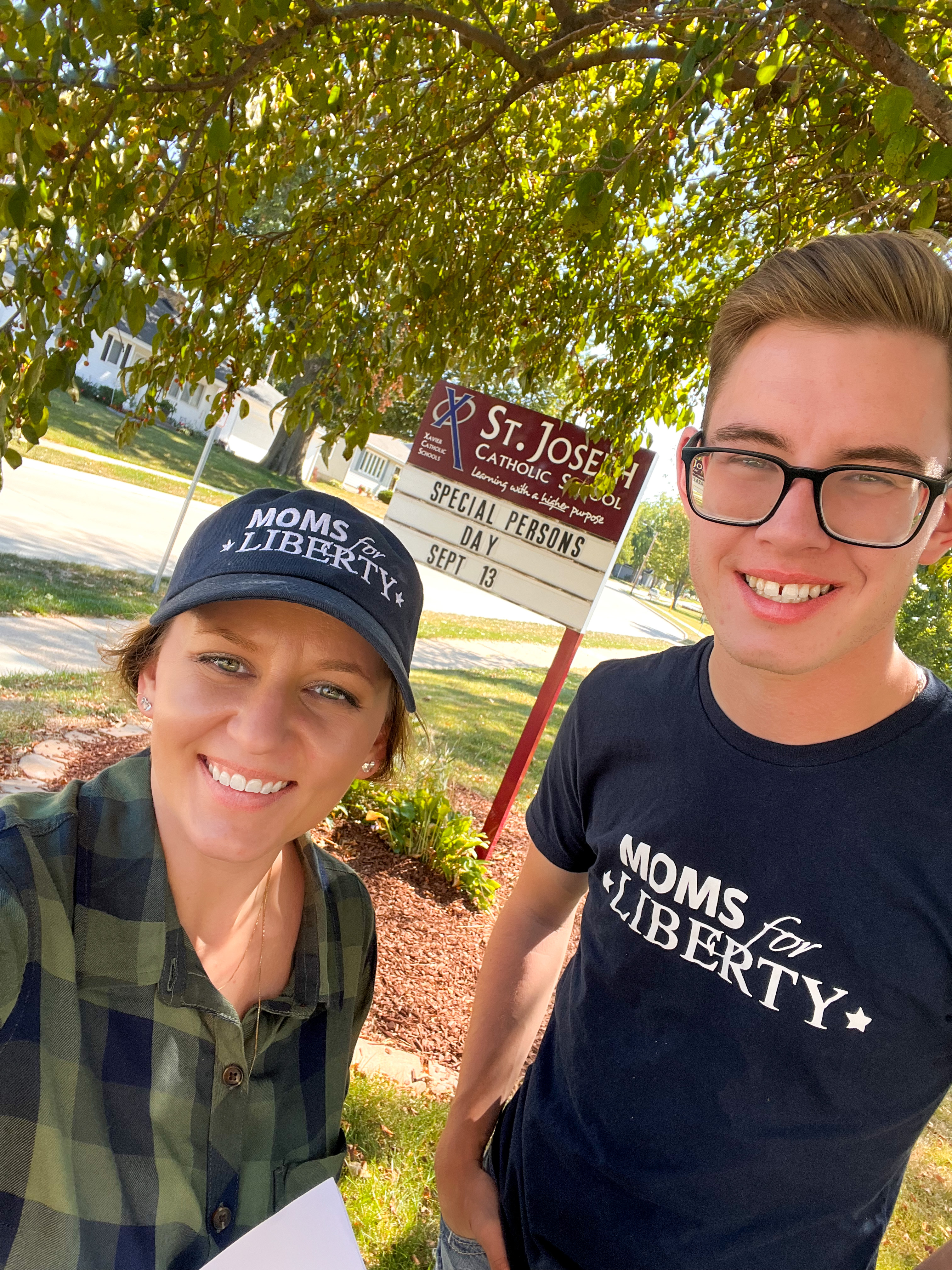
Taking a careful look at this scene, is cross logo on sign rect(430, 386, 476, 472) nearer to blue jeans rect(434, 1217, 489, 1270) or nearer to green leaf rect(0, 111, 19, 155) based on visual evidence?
green leaf rect(0, 111, 19, 155)

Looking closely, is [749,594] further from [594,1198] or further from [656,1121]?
[594,1198]

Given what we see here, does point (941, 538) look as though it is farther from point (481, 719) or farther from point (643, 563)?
point (643, 563)

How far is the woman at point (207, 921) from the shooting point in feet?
3.51

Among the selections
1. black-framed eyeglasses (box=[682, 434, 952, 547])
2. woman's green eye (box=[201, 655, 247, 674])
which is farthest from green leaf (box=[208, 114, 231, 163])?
black-framed eyeglasses (box=[682, 434, 952, 547])

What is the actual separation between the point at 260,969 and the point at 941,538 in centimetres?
133

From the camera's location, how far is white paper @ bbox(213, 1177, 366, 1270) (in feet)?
2.93

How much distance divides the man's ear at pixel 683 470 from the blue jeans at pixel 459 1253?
146 centimetres

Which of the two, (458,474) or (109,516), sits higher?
(458,474)

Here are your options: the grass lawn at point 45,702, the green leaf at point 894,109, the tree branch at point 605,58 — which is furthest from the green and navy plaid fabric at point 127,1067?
the grass lawn at point 45,702

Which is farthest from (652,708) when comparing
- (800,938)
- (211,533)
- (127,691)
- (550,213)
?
(550,213)

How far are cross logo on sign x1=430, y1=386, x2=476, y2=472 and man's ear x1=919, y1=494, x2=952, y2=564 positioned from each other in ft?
11.8

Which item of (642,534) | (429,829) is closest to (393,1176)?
(429,829)

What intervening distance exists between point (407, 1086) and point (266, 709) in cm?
274

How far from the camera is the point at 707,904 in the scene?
1.39 metres
